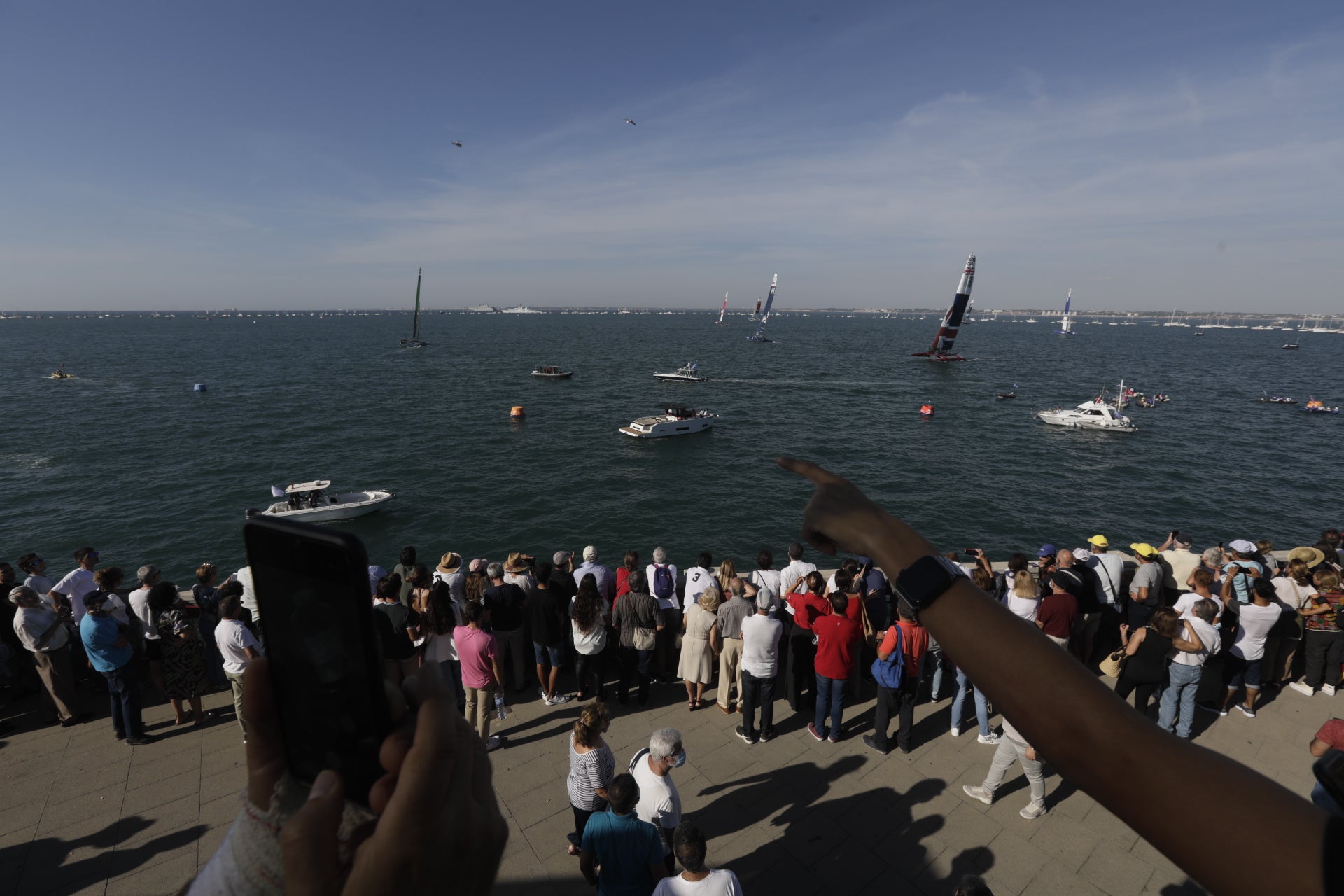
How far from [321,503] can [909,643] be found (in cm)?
2526

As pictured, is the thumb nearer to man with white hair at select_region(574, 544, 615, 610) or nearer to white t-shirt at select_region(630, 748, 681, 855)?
white t-shirt at select_region(630, 748, 681, 855)

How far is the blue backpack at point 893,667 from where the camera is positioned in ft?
21.9

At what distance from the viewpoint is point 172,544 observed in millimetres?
25266

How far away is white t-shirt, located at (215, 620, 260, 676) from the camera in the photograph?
6.62 metres

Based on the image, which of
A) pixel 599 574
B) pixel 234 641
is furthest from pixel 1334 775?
pixel 234 641

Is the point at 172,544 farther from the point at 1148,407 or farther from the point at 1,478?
the point at 1148,407

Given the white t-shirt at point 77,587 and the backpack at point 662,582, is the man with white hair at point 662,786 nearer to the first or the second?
the backpack at point 662,582

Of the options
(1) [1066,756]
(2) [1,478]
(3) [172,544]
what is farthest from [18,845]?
(2) [1,478]

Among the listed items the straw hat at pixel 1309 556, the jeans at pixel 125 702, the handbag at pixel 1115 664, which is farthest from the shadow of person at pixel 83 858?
the straw hat at pixel 1309 556

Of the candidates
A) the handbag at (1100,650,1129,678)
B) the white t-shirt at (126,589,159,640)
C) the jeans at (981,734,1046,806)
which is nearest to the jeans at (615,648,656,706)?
the jeans at (981,734,1046,806)

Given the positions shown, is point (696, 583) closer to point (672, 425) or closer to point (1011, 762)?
point (1011, 762)

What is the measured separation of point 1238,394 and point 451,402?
8651cm

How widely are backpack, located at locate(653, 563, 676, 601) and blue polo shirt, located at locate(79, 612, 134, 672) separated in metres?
6.41

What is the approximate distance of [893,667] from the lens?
6.75 m
